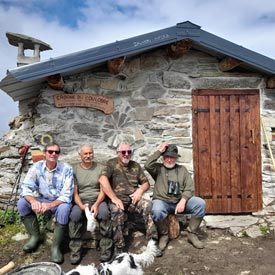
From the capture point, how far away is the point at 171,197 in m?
4.68

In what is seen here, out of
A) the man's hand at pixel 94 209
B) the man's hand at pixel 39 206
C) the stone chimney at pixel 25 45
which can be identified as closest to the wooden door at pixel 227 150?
the man's hand at pixel 94 209

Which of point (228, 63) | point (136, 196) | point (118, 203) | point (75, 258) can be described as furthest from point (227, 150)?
point (75, 258)

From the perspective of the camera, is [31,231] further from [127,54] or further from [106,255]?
[127,54]

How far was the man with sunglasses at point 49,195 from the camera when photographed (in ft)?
13.5

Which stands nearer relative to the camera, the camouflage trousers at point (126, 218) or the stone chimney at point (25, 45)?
the camouflage trousers at point (126, 218)

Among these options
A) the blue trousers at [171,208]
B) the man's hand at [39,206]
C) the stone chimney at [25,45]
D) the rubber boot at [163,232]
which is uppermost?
the stone chimney at [25,45]

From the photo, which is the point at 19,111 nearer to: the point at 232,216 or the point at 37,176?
the point at 37,176

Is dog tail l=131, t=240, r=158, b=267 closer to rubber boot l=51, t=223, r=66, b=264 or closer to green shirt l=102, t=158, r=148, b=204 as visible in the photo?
green shirt l=102, t=158, r=148, b=204

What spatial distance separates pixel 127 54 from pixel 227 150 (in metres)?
2.35

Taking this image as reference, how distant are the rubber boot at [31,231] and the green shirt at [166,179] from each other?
1659 millimetres

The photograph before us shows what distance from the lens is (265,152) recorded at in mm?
5781

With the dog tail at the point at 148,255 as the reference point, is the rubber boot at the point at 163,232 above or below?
above

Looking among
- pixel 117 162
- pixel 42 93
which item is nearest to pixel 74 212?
pixel 117 162

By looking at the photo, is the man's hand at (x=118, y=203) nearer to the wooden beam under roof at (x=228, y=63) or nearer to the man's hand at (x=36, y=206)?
the man's hand at (x=36, y=206)
